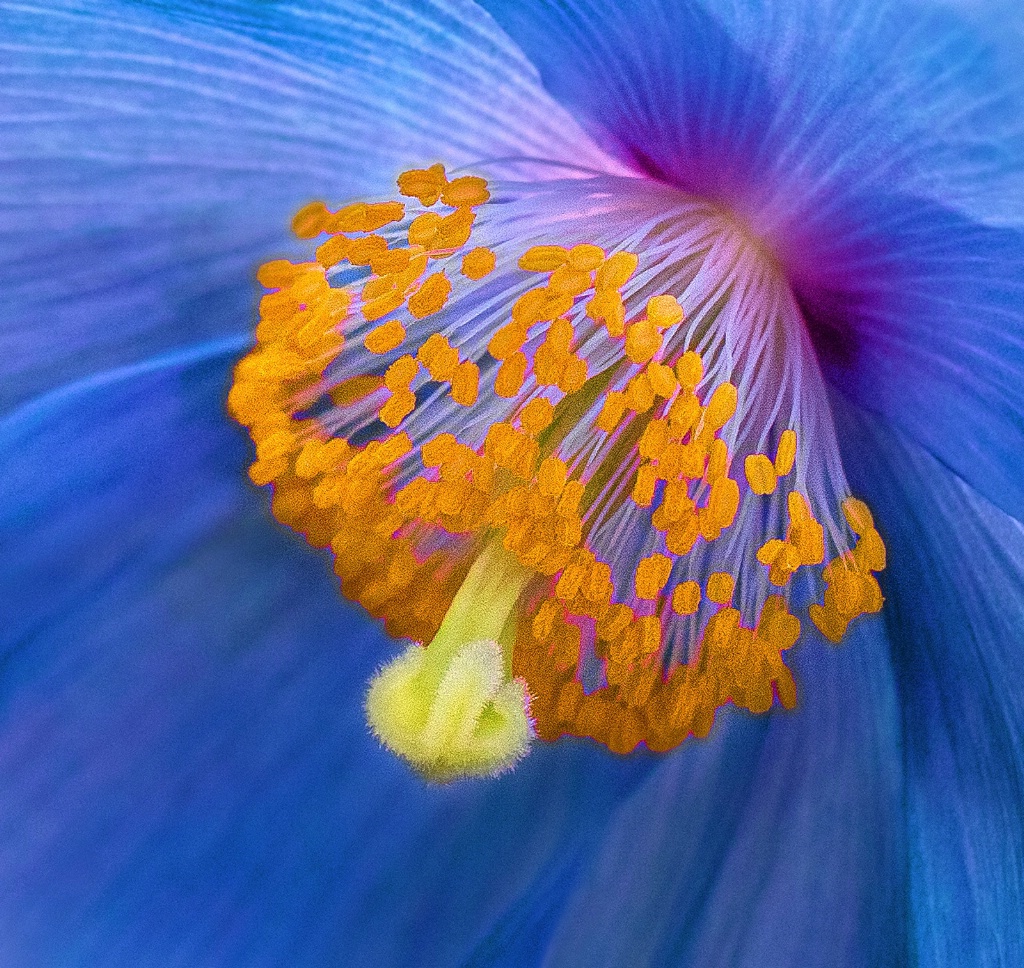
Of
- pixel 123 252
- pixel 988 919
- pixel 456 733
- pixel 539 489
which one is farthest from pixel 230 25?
pixel 988 919

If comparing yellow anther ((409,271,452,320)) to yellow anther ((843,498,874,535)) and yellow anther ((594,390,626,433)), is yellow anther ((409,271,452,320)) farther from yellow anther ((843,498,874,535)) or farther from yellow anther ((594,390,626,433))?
yellow anther ((843,498,874,535))

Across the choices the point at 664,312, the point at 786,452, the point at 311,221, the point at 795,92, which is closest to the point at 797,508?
the point at 786,452

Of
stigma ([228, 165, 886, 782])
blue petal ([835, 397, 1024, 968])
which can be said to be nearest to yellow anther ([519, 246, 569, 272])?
stigma ([228, 165, 886, 782])

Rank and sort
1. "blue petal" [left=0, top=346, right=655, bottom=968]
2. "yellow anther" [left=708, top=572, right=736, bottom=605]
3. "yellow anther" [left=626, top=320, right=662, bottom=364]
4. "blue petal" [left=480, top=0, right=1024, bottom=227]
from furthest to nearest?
"blue petal" [left=0, top=346, right=655, bottom=968] < "yellow anther" [left=708, top=572, right=736, bottom=605] < "yellow anther" [left=626, top=320, right=662, bottom=364] < "blue petal" [left=480, top=0, right=1024, bottom=227]

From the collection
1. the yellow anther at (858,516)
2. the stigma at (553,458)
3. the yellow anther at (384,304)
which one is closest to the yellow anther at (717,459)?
the stigma at (553,458)

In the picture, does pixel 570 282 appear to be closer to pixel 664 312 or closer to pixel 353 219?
pixel 664 312
